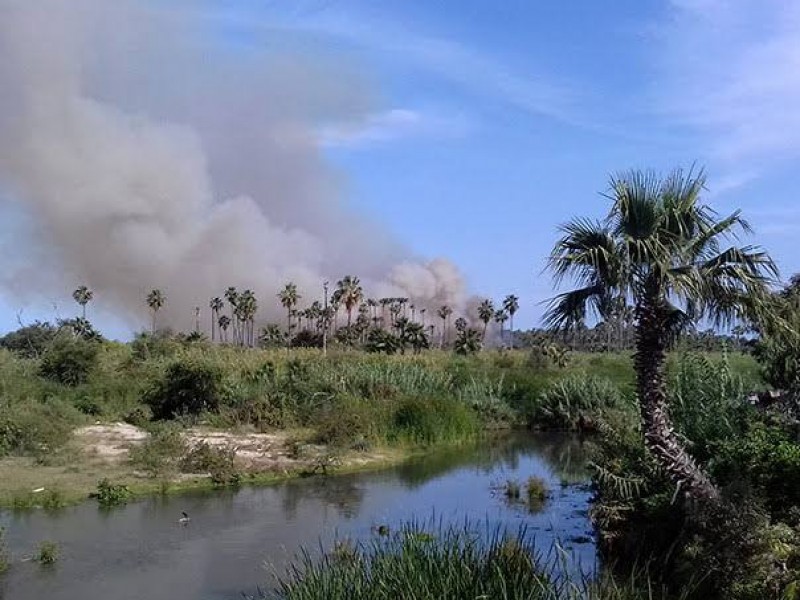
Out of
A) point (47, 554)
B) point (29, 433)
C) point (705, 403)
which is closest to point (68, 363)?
point (29, 433)

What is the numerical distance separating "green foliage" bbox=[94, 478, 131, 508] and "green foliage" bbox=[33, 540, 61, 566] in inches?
166

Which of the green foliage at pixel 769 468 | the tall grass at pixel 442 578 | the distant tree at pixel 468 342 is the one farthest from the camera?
the distant tree at pixel 468 342

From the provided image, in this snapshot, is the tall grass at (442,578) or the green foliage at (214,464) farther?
the green foliage at (214,464)

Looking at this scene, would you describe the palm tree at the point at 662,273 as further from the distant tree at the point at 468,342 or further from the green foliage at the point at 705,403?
the distant tree at the point at 468,342

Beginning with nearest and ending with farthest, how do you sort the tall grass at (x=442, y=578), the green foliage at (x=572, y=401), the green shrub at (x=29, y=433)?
the tall grass at (x=442, y=578), the green shrub at (x=29, y=433), the green foliage at (x=572, y=401)

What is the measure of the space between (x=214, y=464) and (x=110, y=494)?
10.7 feet

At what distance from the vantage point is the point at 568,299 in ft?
34.5

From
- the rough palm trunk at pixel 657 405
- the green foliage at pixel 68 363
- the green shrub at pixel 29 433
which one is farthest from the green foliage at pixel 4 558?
the green foliage at pixel 68 363

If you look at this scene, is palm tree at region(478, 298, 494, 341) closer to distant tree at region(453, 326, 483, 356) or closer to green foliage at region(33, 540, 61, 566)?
distant tree at region(453, 326, 483, 356)

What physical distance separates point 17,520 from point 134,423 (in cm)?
989

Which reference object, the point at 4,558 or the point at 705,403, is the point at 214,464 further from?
the point at 705,403

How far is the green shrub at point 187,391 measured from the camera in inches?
1080

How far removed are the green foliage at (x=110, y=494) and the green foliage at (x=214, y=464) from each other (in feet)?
8.26

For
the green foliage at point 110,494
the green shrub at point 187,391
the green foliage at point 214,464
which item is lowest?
the green foliage at point 110,494
